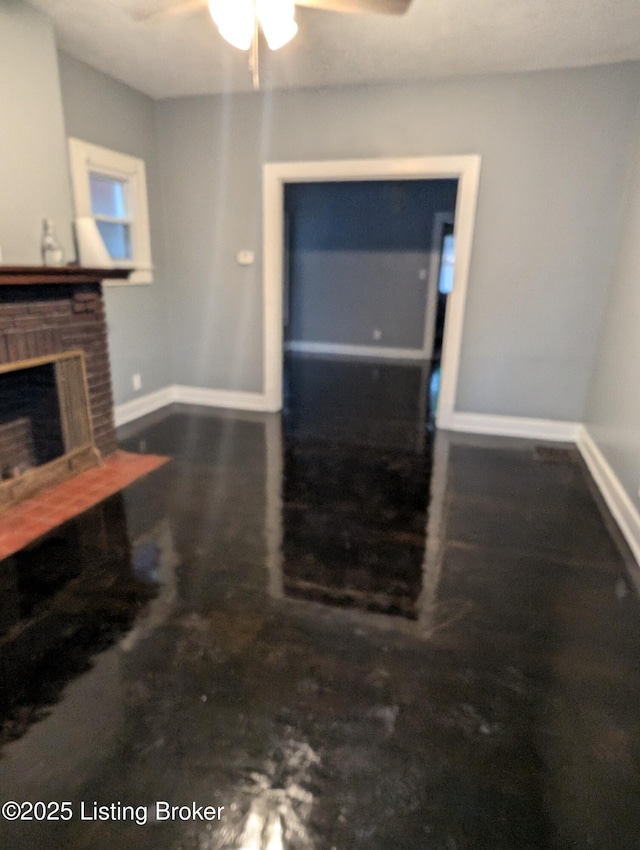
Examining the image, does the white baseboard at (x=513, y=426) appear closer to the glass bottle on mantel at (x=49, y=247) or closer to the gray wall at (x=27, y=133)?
the glass bottle on mantel at (x=49, y=247)

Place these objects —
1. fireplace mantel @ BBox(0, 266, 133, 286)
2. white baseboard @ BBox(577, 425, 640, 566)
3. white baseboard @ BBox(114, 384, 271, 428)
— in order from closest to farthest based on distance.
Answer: fireplace mantel @ BBox(0, 266, 133, 286) → white baseboard @ BBox(577, 425, 640, 566) → white baseboard @ BBox(114, 384, 271, 428)

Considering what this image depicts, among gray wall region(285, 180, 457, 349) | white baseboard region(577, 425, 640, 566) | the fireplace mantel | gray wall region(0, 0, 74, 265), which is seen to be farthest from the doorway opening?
gray wall region(0, 0, 74, 265)

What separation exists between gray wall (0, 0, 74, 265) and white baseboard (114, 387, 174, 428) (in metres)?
1.49

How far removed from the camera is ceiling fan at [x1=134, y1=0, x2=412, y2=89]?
2.02 meters

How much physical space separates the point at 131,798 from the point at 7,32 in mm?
3706

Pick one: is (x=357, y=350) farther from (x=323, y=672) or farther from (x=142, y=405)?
(x=323, y=672)

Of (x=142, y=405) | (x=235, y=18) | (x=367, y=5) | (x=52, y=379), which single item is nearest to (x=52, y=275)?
(x=52, y=379)

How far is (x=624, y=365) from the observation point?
3180 millimetres

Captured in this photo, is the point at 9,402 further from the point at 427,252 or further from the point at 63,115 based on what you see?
the point at 427,252

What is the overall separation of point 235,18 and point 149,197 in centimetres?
262

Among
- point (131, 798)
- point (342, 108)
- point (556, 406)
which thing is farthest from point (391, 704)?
point (342, 108)

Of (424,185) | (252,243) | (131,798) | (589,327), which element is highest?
(424,185)

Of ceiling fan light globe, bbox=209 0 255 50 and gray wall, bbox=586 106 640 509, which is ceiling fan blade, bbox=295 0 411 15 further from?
gray wall, bbox=586 106 640 509

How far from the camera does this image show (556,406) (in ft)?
13.7
